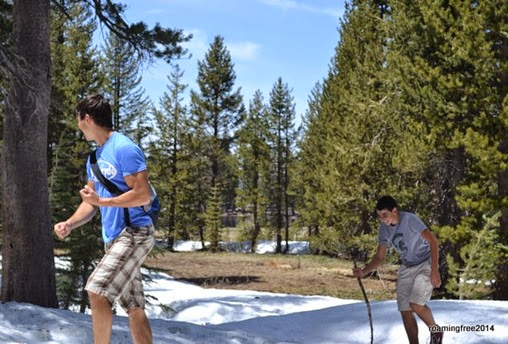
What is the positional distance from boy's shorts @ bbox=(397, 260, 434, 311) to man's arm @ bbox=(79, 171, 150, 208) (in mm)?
2942

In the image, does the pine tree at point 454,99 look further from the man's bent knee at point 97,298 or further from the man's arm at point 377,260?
the man's bent knee at point 97,298

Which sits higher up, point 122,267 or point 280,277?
point 122,267

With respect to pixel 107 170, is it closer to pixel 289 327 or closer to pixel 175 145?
pixel 289 327

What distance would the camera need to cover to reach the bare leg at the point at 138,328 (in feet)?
12.2

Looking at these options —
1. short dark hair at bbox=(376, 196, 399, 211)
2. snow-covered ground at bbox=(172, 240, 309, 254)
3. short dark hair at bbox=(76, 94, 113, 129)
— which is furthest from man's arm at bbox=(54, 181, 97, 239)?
snow-covered ground at bbox=(172, 240, 309, 254)

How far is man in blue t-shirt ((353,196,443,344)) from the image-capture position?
5.07m

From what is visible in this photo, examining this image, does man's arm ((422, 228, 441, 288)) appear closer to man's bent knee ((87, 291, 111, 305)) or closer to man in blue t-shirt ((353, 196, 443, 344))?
man in blue t-shirt ((353, 196, 443, 344))

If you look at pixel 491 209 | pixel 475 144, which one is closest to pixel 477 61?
pixel 475 144

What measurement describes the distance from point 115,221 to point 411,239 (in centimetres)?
299

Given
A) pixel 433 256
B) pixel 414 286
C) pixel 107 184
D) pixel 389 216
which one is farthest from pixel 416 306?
pixel 107 184

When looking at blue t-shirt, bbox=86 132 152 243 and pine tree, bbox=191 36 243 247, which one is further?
pine tree, bbox=191 36 243 247

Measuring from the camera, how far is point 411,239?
5.19 meters

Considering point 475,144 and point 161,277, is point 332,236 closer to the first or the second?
point 161,277

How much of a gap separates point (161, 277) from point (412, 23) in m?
12.8
